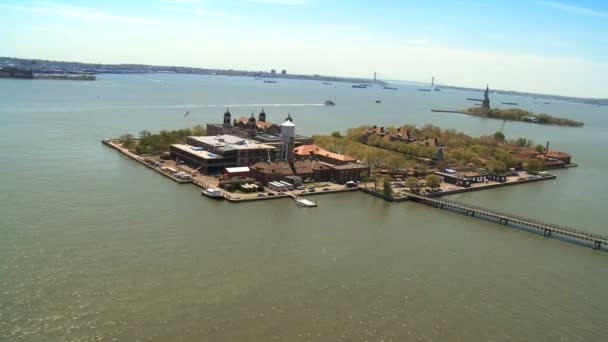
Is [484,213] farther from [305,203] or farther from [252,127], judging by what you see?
[252,127]

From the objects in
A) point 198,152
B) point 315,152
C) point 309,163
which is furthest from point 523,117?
point 198,152

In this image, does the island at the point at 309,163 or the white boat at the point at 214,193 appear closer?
the white boat at the point at 214,193

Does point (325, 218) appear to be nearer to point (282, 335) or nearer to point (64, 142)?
point (282, 335)

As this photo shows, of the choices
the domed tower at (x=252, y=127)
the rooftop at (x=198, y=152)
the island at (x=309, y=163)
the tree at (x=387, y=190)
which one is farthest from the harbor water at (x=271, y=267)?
the domed tower at (x=252, y=127)

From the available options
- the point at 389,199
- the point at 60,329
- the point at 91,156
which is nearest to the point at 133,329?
the point at 60,329

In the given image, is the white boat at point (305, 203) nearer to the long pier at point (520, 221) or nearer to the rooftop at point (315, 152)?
the long pier at point (520, 221)

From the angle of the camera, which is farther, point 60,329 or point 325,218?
point 325,218

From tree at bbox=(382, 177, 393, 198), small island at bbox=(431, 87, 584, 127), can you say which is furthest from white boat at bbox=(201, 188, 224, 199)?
small island at bbox=(431, 87, 584, 127)
